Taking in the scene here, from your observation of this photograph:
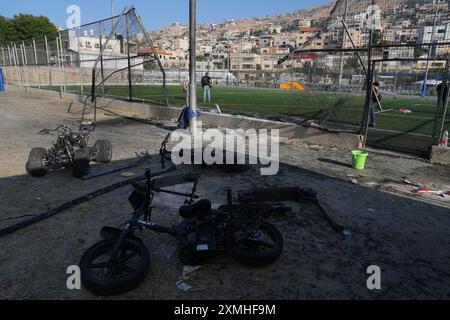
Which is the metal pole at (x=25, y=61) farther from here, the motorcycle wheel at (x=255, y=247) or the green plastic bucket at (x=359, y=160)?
the motorcycle wheel at (x=255, y=247)

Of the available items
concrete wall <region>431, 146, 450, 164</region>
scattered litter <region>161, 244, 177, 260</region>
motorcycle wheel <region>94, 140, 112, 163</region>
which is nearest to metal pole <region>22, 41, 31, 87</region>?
motorcycle wheel <region>94, 140, 112, 163</region>

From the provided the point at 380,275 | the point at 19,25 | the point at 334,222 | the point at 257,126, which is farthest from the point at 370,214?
the point at 19,25

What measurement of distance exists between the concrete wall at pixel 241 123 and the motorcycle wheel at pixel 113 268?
7.31 metres

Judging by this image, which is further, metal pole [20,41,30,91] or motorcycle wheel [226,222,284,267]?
metal pole [20,41,30,91]

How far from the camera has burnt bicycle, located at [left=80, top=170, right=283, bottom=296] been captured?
300 centimetres

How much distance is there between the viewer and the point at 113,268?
3.03 metres

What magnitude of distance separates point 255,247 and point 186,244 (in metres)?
0.76

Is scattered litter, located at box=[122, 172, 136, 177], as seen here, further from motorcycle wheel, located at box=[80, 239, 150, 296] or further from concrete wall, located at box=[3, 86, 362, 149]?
concrete wall, located at box=[3, 86, 362, 149]

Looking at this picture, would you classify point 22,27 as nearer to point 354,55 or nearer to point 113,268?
point 354,55

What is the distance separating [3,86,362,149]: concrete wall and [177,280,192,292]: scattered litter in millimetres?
7196

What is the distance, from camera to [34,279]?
3.14 metres

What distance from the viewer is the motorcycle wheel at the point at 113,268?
2.89 meters

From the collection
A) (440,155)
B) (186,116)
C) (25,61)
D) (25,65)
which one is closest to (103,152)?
(186,116)

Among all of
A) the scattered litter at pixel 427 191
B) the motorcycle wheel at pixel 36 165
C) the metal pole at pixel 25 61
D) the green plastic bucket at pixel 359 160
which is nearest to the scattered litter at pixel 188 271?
the motorcycle wheel at pixel 36 165
